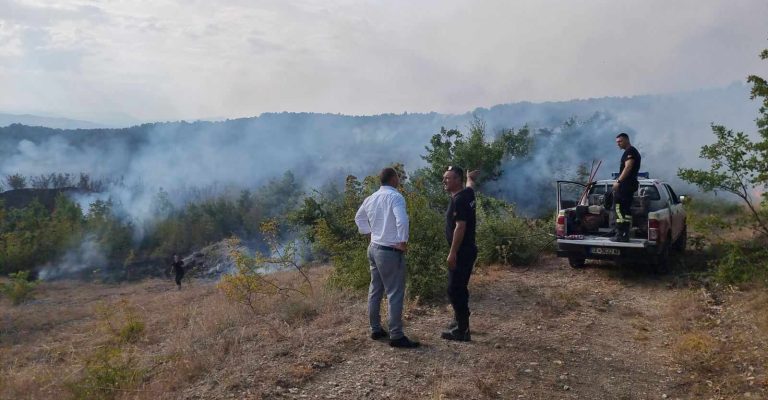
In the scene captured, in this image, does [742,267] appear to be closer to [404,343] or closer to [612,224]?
[612,224]

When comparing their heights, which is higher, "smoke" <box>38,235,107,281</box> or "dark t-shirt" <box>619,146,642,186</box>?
"dark t-shirt" <box>619,146,642,186</box>

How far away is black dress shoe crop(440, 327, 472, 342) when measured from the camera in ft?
17.9

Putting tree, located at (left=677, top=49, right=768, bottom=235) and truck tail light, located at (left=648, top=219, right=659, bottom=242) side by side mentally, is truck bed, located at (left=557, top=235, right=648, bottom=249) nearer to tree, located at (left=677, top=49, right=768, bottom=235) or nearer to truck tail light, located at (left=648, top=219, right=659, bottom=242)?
truck tail light, located at (left=648, top=219, right=659, bottom=242)

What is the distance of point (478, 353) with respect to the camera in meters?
5.15

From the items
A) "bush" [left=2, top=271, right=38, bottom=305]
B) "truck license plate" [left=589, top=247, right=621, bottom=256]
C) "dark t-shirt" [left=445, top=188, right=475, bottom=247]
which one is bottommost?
"bush" [left=2, top=271, right=38, bottom=305]

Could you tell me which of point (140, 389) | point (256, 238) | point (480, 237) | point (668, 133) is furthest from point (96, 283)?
point (668, 133)

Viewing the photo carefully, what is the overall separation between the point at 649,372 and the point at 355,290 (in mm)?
4307

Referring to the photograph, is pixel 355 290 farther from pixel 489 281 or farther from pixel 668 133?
pixel 668 133

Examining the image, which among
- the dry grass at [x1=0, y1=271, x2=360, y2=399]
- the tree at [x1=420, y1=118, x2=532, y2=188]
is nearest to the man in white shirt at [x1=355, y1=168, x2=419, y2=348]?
the dry grass at [x1=0, y1=271, x2=360, y2=399]

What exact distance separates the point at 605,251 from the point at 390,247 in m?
4.73

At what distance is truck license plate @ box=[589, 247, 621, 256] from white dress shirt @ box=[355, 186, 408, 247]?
463 centimetres

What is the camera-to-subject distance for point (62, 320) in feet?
49.1

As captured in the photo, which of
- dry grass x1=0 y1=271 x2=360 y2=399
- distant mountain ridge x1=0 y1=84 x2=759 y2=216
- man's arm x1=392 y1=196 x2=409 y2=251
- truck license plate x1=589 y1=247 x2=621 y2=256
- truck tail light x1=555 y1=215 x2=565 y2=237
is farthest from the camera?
distant mountain ridge x1=0 y1=84 x2=759 y2=216

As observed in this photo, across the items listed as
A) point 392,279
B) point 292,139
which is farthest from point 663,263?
point 292,139
